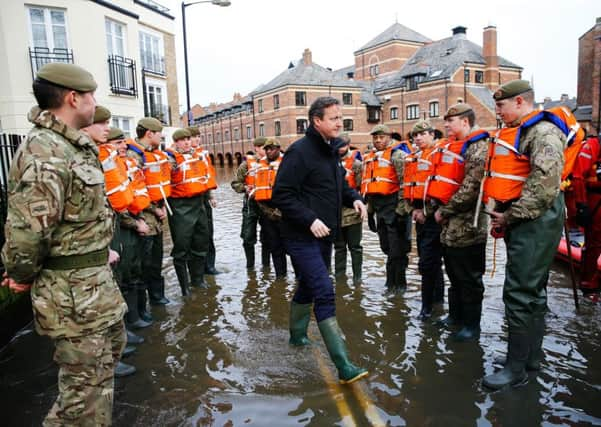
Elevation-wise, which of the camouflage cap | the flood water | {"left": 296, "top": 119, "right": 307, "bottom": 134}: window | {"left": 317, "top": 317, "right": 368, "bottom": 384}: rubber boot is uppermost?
{"left": 296, "top": 119, "right": 307, "bottom": 134}: window

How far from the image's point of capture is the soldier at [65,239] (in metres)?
2.45

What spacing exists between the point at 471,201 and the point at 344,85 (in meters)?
51.9

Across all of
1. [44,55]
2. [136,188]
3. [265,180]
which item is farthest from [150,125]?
[44,55]

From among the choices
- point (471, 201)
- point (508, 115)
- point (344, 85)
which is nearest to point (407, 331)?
point (471, 201)

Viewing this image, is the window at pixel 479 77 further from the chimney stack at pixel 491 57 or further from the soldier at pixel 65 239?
the soldier at pixel 65 239

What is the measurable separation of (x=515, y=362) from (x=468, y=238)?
130 cm

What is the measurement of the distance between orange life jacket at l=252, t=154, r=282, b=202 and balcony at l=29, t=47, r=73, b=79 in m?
13.7

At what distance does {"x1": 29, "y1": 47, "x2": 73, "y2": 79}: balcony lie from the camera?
1727 cm

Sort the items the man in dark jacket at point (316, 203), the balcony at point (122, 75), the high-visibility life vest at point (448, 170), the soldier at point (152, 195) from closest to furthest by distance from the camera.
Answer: the man in dark jacket at point (316, 203) < the high-visibility life vest at point (448, 170) < the soldier at point (152, 195) < the balcony at point (122, 75)

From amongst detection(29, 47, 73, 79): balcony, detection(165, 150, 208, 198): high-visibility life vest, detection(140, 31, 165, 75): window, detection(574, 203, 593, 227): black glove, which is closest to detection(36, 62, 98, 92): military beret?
detection(165, 150, 208, 198): high-visibility life vest

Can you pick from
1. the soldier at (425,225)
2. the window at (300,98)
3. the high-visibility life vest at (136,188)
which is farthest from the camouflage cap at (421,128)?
the window at (300,98)

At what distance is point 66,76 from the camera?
2635 mm

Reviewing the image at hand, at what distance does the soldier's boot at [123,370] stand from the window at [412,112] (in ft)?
165

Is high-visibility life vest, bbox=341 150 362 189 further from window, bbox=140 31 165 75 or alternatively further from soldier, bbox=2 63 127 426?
window, bbox=140 31 165 75
